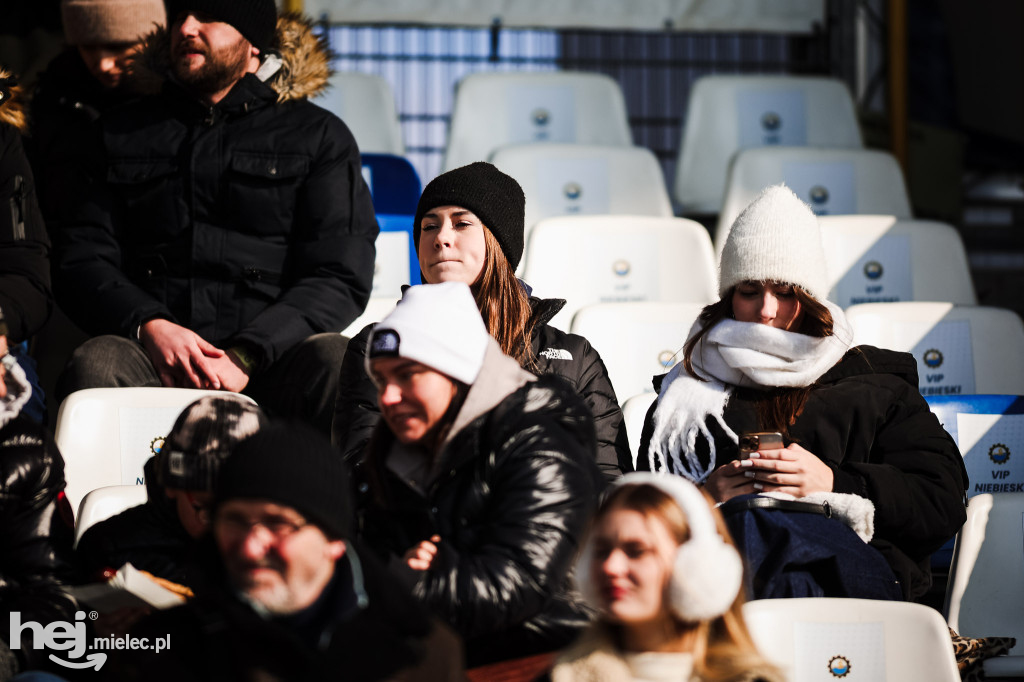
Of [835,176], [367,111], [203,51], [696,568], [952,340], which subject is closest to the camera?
[696,568]

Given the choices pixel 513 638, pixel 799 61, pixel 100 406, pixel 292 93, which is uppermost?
pixel 799 61

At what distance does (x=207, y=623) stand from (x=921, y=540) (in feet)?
5.00

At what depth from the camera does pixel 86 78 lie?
378 cm

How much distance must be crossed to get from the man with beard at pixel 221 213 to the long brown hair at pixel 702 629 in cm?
145

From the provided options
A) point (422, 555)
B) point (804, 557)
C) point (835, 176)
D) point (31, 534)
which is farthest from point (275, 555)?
point (835, 176)

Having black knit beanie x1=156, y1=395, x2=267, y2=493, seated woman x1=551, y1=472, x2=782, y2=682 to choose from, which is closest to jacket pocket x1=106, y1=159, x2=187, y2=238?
black knit beanie x1=156, y1=395, x2=267, y2=493

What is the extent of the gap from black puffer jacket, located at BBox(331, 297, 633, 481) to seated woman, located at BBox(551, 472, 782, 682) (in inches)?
28.5

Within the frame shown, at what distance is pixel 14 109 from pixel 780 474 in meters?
2.33

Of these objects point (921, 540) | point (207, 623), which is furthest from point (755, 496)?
point (207, 623)

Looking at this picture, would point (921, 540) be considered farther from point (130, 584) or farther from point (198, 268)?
point (198, 268)

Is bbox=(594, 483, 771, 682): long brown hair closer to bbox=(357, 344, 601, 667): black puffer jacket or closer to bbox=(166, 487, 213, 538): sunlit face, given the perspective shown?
bbox=(357, 344, 601, 667): black puffer jacket

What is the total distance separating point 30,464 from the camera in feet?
7.08

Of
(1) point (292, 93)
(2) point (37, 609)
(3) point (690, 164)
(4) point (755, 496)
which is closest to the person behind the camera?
(2) point (37, 609)

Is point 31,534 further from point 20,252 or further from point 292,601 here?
point 20,252
